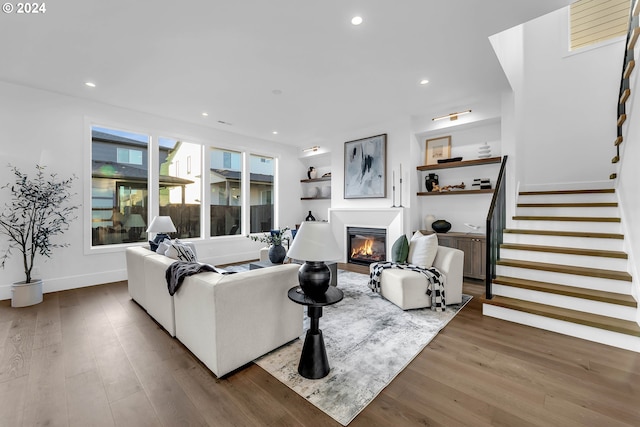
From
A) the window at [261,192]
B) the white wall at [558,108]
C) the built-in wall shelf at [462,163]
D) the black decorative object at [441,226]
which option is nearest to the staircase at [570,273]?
the white wall at [558,108]

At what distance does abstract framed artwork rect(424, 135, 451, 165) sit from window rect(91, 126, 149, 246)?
17.3 feet

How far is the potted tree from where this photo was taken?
3.40 meters

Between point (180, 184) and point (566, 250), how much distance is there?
6.21 m

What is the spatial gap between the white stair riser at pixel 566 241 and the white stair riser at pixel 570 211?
0.55 metres

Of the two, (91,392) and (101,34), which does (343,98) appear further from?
(91,392)

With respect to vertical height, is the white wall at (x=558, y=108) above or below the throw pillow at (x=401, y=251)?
above

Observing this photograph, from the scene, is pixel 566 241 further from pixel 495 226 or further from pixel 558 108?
pixel 558 108

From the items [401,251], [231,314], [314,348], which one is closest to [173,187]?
[231,314]

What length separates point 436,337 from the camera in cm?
246

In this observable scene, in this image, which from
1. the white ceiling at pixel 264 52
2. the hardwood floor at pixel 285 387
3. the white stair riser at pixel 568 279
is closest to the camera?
the hardwood floor at pixel 285 387

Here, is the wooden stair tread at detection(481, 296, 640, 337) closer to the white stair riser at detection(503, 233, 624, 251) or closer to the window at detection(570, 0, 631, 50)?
the white stair riser at detection(503, 233, 624, 251)

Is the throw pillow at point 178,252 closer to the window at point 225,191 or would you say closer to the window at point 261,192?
the window at point 225,191

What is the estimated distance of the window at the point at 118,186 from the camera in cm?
432

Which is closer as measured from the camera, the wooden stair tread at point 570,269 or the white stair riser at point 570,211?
the wooden stair tread at point 570,269
